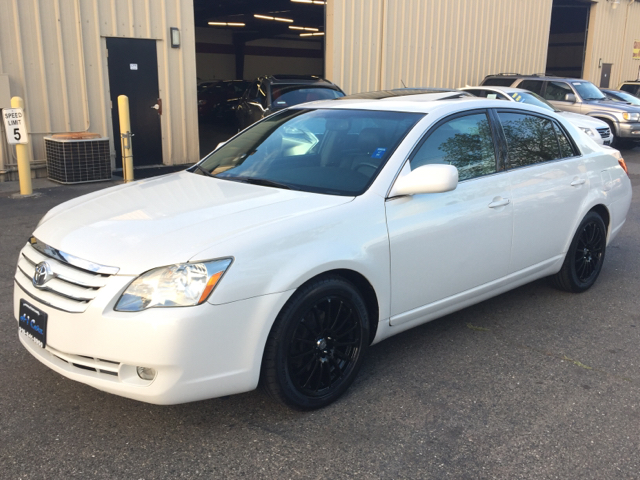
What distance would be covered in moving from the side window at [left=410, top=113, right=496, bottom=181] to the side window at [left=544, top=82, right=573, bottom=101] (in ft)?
40.9

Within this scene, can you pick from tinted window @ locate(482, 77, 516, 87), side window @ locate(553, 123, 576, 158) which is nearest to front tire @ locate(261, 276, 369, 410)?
side window @ locate(553, 123, 576, 158)

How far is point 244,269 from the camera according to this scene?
279cm

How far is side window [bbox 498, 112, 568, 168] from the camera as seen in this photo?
4.34 metres

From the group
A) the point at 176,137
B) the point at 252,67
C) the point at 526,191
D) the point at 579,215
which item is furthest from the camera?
the point at 252,67

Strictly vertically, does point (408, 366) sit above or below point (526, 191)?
below

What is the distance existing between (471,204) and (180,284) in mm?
1985

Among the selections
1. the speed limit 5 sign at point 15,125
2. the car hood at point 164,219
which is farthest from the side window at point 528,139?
the speed limit 5 sign at point 15,125

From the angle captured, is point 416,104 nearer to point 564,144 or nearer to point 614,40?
point 564,144

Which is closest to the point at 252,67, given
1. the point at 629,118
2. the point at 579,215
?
the point at 629,118

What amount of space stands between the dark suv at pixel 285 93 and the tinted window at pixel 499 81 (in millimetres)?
6163

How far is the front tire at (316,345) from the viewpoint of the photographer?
2953 mm

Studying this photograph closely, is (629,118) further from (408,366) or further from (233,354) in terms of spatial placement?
(233,354)

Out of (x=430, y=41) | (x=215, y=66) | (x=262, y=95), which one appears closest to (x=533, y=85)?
(x=430, y=41)

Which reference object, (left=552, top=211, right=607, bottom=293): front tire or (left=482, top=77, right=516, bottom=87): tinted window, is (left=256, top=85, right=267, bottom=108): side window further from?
(left=552, top=211, right=607, bottom=293): front tire
